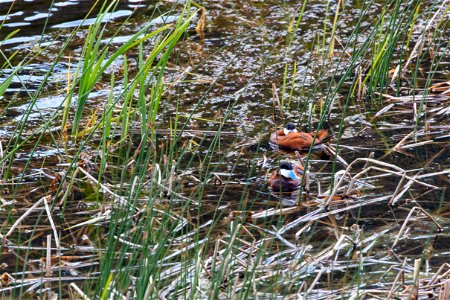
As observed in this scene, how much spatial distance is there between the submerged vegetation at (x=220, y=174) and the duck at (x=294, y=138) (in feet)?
0.29

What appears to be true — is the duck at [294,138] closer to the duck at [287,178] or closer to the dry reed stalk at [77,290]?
the duck at [287,178]

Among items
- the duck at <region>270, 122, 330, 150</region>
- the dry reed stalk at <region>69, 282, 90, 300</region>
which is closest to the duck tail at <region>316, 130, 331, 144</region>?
the duck at <region>270, 122, 330, 150</region>

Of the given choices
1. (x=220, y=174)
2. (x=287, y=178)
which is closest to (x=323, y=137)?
(x=287, y=178)

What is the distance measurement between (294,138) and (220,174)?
0.82 m

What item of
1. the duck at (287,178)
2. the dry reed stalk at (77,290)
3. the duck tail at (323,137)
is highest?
the dry reed stalk at (77,290)

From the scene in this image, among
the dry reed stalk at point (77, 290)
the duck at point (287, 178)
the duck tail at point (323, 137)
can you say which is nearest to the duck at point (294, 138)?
the duck tail at point (323, 137)

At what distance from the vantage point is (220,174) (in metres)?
5.25

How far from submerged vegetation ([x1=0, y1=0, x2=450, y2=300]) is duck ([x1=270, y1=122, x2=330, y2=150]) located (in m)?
0.09

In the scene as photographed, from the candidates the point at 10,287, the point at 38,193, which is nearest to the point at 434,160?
the point at 38,193

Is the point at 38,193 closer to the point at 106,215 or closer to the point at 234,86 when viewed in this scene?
the point at 106,215

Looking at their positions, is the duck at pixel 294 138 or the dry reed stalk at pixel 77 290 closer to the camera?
the dry reed stalk at pixel 77 290

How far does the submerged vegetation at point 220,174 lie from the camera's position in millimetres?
3682

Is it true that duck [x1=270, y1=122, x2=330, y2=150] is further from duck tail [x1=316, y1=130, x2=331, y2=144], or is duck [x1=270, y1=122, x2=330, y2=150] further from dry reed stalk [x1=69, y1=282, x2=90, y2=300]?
dry reed stalk [x1=69, y1=282, x2=90, y2=300]

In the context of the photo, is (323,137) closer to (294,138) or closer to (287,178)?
(294,138)
